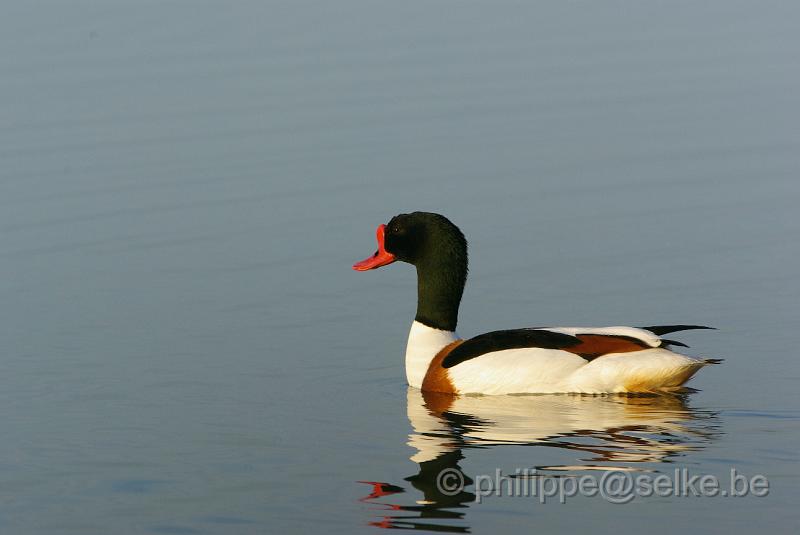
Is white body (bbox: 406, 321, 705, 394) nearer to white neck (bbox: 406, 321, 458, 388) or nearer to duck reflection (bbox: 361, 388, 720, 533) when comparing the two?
duck reflection (bbox: 361, 388, 720, 533)

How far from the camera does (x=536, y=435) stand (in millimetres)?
10211

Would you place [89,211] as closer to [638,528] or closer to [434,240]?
[434,240]

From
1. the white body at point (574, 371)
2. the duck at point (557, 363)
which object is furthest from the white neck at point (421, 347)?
the white body at point (574, 371)

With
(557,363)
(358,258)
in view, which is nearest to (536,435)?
(557,363)

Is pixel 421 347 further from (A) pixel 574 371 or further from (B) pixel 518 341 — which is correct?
(A) pixel 574 371

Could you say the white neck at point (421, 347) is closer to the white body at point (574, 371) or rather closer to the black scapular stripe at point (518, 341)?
the white body at point (574, 371)

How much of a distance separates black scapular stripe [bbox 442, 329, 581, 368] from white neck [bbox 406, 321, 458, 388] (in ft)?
1.43

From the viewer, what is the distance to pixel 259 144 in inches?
797

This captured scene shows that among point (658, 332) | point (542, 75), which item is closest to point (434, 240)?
point (658, 332)

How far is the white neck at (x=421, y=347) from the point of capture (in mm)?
12172

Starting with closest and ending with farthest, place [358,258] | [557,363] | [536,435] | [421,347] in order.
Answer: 1. [536,435]
2. [557,363]
3. [421,347]
4. [358,258]

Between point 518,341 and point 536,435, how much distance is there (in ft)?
5.30

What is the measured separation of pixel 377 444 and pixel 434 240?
3038 millimetres

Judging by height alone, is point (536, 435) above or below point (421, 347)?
below
